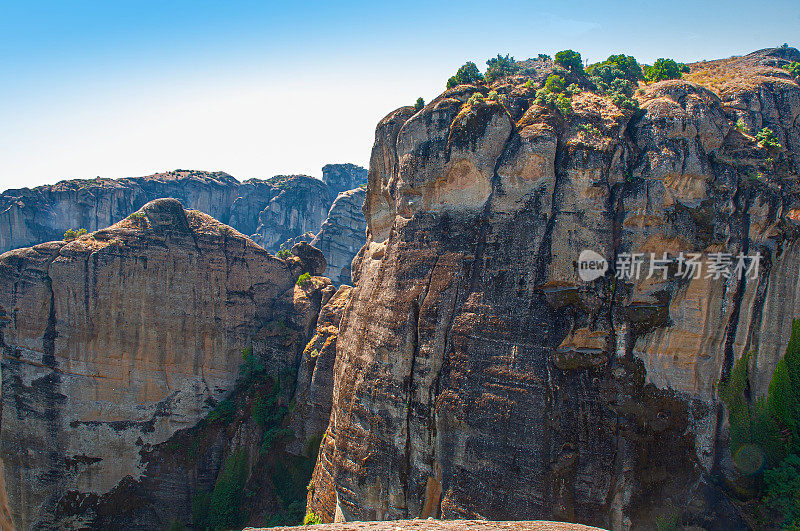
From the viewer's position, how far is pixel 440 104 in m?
20.6

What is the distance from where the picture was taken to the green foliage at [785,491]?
15.1 meters

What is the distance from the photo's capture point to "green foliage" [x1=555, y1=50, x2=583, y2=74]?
23.5 meters

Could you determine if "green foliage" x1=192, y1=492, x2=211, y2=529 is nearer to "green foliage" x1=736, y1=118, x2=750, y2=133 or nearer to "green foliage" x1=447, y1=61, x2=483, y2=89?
"green foliage" x1=447, y1=61, x2=483, y2=89

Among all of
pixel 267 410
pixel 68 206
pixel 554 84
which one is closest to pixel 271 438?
pixel 267 410

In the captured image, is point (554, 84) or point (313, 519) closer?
point (554, 84)

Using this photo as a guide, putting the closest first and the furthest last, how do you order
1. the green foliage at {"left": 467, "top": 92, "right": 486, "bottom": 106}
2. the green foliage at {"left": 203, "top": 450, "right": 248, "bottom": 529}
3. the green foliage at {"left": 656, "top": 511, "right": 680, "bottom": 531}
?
1. the green foliage at {"left": 656, "top": 511, "right": 680, "bottom": 531}
2. the green foliage at {"left": 467, "top": 92, "right": 486, "bottom": 106}
3. the green foliage at {"left": 203, "top": 450, "right": 248, "bottom": 529}

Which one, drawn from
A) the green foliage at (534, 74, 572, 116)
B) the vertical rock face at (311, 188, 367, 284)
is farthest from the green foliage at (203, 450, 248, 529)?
the vertical rock face at (311, 188, 367, 284)

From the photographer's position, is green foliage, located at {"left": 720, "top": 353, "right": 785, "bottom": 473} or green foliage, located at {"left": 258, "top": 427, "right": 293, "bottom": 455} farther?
green foliage, located at {"left": 258, "top": 427, "right": 293, "bottom": 455}

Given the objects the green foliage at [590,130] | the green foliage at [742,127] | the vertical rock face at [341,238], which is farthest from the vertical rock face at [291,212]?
the green foliage at [742,127]

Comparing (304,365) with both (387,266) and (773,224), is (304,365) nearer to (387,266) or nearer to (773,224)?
(387,266)

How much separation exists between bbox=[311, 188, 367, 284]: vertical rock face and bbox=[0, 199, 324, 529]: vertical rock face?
43.8 metres

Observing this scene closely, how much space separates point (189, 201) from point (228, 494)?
73.9 meters

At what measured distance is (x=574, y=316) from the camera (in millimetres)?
17297

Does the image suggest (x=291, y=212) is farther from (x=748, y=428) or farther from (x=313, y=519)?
(x=748, y=428)
